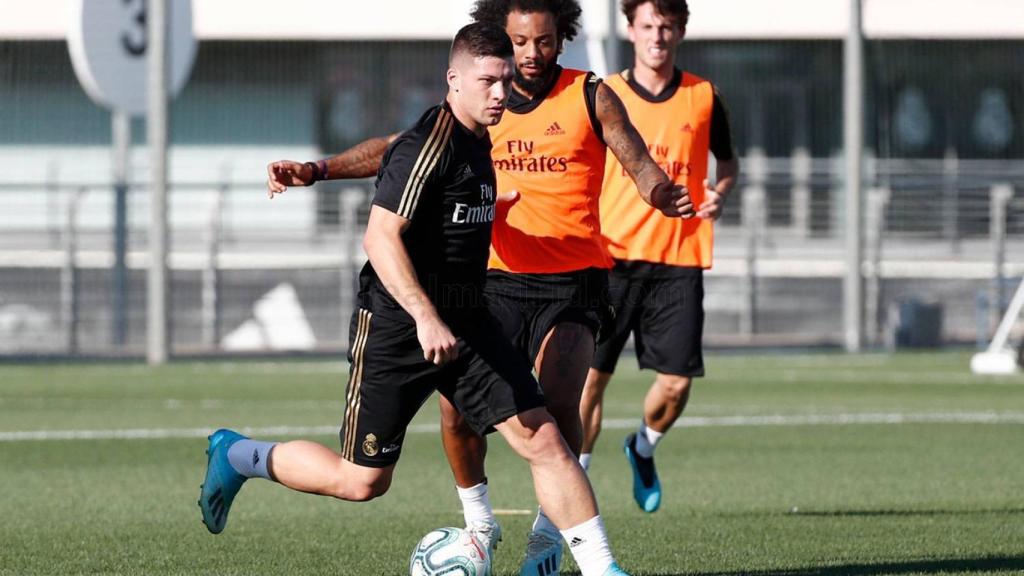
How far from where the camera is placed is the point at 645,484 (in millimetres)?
9672

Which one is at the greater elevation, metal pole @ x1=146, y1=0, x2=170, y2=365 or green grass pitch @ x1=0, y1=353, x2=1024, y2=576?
metal pole @ x1=146, y1=0, x2=170, y2=365

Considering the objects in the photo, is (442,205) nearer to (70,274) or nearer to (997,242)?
(70,274)

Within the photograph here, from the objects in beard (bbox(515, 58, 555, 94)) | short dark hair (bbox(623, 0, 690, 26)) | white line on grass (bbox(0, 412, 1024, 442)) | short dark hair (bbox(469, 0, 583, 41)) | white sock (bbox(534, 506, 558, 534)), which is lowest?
white line on grass (bbox(0, 412, 1024, 442))

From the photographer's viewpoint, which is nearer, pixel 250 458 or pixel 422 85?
pixel 250 458

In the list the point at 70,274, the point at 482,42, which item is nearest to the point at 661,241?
the point at 482,42

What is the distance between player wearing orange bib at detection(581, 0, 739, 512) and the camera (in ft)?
32.0

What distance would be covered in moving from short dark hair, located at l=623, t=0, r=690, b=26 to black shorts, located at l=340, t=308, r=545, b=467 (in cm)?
329

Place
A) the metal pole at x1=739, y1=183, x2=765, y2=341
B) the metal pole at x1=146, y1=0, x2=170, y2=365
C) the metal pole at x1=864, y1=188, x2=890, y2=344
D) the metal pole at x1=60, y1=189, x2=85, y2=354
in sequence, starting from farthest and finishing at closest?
the metal pole at x1=864, y1=188, x2=890, y2=344, the metal pole at x1=739, y1=183, x2=765, y2=341, the metal pole at x1=60, y1=189, x2=85, y2=354, the metal pole at x1=146, y1=0, x2=170, y2=365

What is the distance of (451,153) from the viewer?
650cm

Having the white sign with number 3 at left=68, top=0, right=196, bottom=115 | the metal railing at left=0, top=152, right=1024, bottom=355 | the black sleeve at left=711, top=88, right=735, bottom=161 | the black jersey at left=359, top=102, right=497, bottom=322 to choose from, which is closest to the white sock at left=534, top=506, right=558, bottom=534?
the black jersey at left=359, top=102, right=497, bottom=322

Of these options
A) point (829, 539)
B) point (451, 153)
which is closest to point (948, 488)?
point (829, 539)

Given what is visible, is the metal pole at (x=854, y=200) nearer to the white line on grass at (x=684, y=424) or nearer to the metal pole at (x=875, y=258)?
the metal pole at (x=875, y=258)

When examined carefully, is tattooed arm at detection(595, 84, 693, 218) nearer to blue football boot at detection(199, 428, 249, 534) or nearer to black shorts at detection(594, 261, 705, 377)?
blue football boot at detection(199, 428, 249, 534)

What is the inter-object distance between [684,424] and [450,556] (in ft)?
26.3
